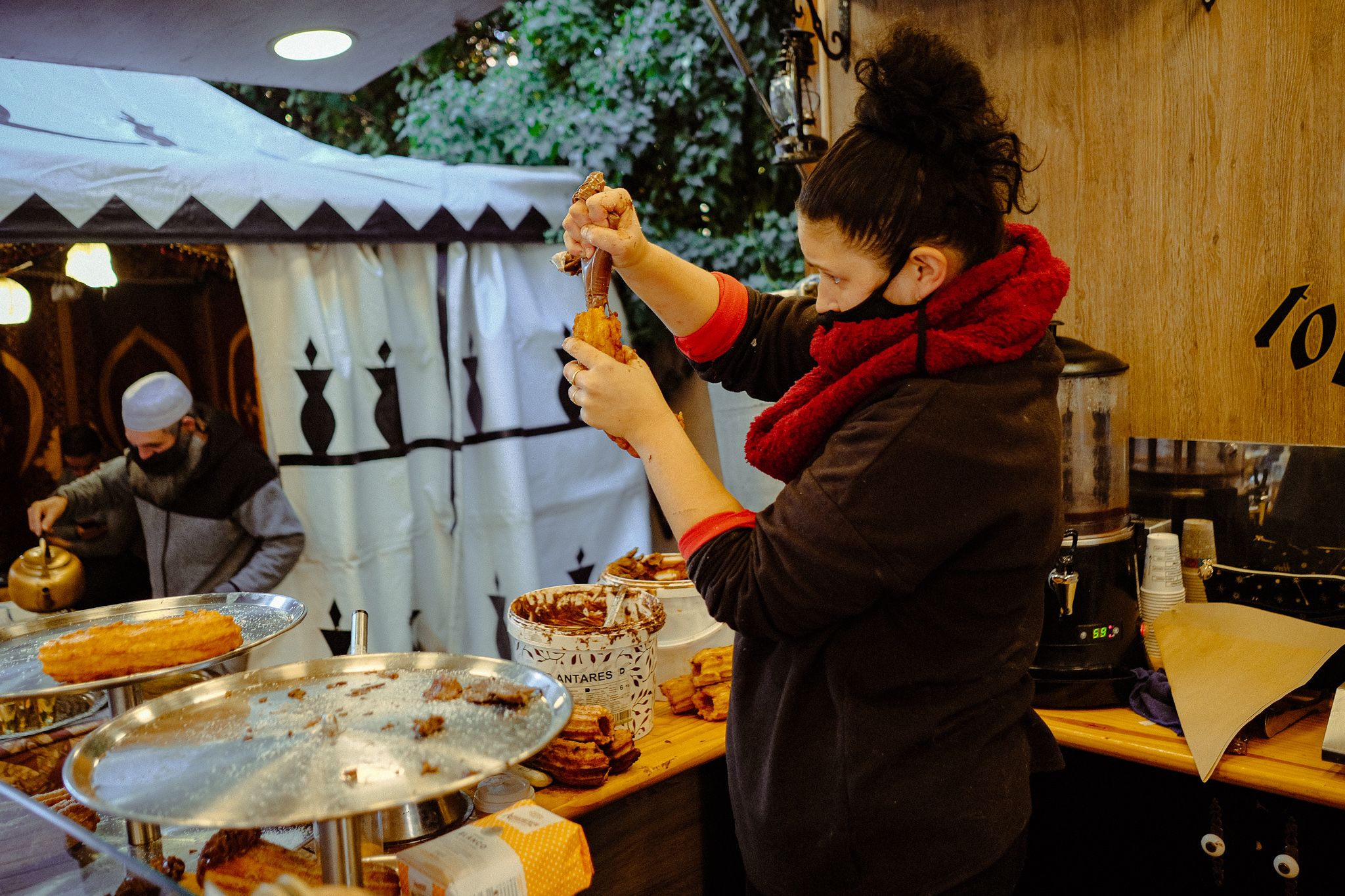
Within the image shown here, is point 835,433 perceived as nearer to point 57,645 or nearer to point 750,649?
point 750,649

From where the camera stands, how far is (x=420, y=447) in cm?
445

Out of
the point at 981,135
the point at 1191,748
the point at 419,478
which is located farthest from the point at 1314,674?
the point at 419,478

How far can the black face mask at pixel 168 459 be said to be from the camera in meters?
3.85

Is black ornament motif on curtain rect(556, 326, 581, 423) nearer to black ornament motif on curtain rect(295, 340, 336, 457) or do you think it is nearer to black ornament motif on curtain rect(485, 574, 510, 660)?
black ornament motif on curtain rect(485, 574, 510, 660)

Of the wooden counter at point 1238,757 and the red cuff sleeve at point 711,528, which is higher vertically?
the red cuff sleeve at point 711,528

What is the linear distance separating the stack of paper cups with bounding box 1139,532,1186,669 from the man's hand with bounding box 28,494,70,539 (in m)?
3.95

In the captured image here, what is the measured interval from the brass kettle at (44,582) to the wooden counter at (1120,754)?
1.87 metres

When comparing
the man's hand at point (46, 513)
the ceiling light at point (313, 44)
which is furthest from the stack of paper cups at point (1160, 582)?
the man's hand at point (46, 513)

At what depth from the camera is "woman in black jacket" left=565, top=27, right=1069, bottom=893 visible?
1.24 meters

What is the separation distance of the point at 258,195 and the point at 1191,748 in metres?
3.54

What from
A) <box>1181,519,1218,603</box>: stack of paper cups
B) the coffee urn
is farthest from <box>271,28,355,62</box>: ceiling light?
<box>1181,519,1218,603</box>: stack of paper cups

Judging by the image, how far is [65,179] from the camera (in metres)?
3.29

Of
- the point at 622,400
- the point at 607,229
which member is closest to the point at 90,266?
the point at 607,229

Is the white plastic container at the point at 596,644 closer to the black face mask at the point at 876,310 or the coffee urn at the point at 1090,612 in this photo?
the black face mask at the point at 876,310
